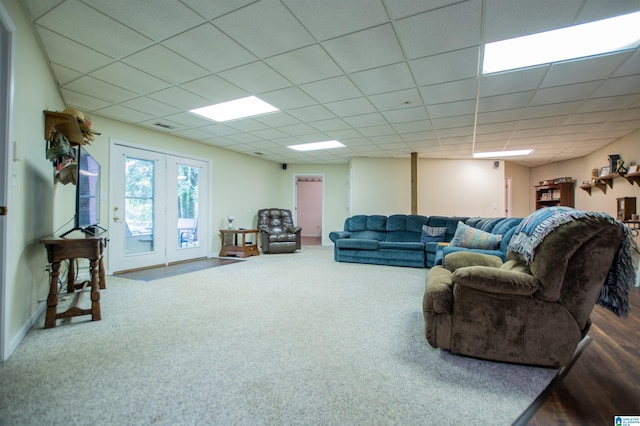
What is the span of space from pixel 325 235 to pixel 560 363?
6.77 meters

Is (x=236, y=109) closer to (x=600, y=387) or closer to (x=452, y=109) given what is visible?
(x=452, y=109)

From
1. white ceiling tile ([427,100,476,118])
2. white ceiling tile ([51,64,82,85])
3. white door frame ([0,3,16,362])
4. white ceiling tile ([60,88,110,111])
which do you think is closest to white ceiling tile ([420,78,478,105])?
white ceiling tile ([427,100,476,118])

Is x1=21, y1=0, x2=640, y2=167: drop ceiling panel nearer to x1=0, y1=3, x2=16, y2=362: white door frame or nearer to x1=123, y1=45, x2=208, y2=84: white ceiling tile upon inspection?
x1=123, y1=45, x2=208, y2=84: white ceiling tile

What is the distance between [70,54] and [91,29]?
22.6 inches

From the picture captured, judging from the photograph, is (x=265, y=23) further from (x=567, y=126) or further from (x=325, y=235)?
(x=325, y=235)

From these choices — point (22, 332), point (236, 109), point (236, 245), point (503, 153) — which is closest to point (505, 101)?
point (236, 109)

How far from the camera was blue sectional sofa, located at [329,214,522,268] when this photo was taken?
16.4 ft

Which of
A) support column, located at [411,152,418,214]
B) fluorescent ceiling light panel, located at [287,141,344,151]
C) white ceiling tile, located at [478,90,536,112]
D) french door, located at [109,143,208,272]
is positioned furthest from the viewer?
support column, located at [411,152,418,214]

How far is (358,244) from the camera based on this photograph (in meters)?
5.34

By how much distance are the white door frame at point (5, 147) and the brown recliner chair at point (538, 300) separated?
2666 mm

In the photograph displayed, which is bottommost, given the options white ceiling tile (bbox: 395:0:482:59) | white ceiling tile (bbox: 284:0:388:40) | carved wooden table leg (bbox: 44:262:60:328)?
carved wooden table leg (bbox: 44:262:60:328)

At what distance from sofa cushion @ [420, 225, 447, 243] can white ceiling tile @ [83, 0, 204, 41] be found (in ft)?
15.2

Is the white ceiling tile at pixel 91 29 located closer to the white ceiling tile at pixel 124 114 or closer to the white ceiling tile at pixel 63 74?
the white ceiling tile at pixel 63 74

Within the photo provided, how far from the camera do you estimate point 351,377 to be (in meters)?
1.61
